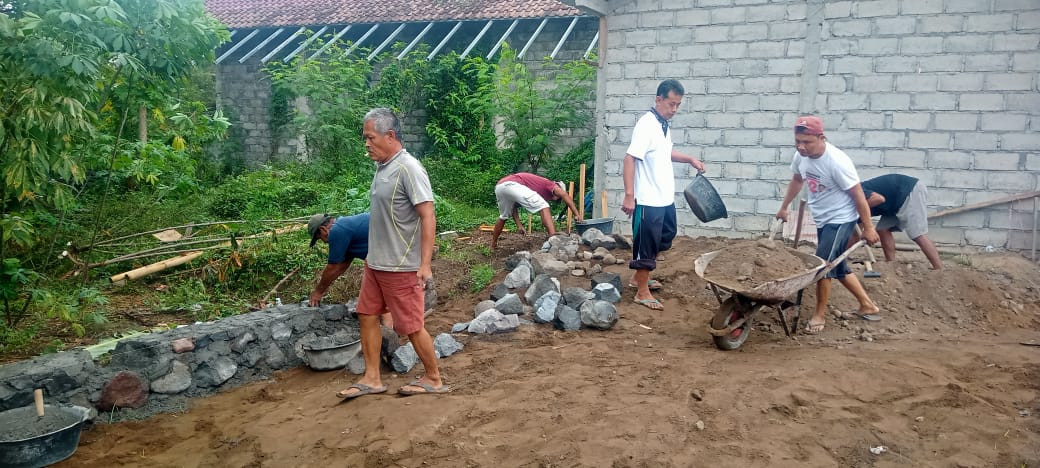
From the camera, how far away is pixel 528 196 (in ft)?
28.3

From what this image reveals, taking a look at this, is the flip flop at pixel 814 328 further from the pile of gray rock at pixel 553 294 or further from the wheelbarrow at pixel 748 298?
the pile of gray rock at pixel 553 294

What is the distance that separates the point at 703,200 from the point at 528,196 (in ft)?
7.45

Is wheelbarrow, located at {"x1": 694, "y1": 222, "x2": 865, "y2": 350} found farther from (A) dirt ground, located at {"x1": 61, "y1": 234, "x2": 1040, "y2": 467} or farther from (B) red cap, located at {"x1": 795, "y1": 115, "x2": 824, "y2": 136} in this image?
(B) red cap, located at {"x1": 795, "y1": 115, "x2": 824, "y2": 136}

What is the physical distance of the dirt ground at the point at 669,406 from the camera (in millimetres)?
3812

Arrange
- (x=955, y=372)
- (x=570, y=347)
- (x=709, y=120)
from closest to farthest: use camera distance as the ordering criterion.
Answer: (x=955, y=372) → (x=570, y=347) → (x=709, y=120)

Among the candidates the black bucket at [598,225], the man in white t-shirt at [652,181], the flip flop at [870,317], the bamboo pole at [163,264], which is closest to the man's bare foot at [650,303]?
the man in white t-shirt at [652,181]

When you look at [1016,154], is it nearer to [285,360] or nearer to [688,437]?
[688,437]

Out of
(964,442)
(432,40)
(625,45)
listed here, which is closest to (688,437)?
(964,442)

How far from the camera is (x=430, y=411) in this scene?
4.46 m

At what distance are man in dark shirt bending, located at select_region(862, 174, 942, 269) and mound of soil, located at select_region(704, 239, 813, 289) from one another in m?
1.44

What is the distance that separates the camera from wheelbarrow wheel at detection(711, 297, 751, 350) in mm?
5289

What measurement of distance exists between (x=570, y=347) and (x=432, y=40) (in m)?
11.8

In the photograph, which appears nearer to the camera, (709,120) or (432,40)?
(709,120)

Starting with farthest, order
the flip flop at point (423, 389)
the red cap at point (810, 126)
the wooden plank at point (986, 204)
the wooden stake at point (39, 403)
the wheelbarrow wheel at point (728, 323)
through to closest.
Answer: the wooden plank at point (986, 204) → the red cap at point (810, 126) → the wheelbarrow wheel at point (728, 323) → the flip flop at point (423, 389) → the wooden stake at point (39, 403)
